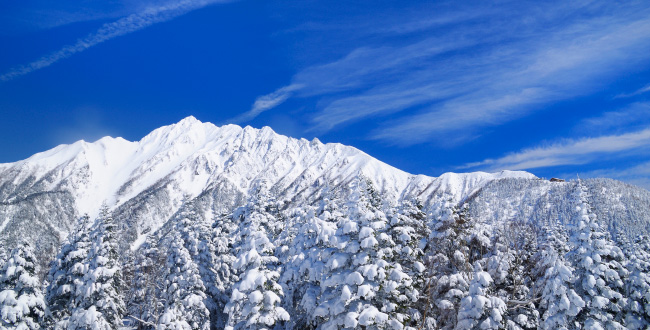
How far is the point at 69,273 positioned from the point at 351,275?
22441mm

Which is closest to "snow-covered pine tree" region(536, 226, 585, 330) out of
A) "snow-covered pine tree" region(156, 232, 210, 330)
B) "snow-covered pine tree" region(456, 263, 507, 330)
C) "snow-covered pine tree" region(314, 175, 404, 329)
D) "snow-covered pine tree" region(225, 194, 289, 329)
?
"snow-covered pine tree" region(456, 263, 507, 330)

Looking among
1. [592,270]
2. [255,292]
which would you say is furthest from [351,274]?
[592,270]

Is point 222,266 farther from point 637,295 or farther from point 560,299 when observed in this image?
point 637,295

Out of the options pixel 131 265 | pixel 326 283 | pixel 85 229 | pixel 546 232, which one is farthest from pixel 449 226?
pixel 131 265

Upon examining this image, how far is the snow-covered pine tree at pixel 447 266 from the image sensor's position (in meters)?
23.3

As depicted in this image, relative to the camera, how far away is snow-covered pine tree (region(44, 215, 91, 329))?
29.2m

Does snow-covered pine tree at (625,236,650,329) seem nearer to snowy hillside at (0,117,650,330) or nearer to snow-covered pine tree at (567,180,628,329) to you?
snowy hillside at (0,117,650,330)

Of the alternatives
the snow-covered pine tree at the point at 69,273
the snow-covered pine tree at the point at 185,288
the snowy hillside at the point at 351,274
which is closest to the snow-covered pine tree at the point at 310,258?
the snowy hillside at the point at 351,274

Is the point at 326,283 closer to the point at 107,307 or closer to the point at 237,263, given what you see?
the point at 237,263

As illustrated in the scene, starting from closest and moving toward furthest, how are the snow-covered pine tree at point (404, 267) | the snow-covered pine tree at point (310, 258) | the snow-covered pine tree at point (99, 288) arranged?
the snow-covered pine tree at point (404, 267), the snow-covered pine tree at point (310, 258), the snow-covered pine tree at point (99, 288)

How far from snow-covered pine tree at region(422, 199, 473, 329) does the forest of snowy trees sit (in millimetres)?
90

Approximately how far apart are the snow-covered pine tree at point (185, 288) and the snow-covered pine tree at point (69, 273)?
6454 mm

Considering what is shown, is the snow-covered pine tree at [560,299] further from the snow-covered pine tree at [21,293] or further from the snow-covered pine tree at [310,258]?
the snow-covered pine tree at [21,293]

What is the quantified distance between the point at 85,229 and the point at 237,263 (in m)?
15.9
